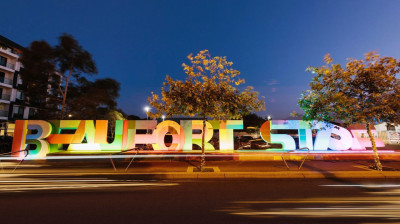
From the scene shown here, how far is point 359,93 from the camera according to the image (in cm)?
975

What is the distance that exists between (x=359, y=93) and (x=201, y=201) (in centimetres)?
906

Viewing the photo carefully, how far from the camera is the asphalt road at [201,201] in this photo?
4.70 meters

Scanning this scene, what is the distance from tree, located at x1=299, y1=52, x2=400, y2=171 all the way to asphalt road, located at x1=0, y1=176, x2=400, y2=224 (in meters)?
2.88

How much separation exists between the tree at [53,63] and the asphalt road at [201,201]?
49.7 feet

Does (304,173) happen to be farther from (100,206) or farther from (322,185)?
(100,206)

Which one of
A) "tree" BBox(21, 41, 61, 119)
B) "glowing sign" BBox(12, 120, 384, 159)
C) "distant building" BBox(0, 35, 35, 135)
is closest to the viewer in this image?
"glowing sign" BBox(12, 120, 384, 159)

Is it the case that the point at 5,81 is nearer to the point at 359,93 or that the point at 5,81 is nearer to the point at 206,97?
the point at 206,97

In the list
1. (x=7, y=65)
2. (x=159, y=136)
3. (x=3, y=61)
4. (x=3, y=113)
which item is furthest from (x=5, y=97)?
(x=159, y=136)

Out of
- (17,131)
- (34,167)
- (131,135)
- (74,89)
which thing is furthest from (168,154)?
(74,89)

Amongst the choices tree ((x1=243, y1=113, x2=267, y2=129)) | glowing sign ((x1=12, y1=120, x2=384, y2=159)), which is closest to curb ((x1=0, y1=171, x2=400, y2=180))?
glowing sign ((x1=12, y1=120, x2=384, y2=159))

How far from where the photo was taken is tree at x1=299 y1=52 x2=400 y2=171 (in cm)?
925

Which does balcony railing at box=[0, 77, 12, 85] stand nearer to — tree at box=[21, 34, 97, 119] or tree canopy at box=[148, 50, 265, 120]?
tree at box=[21, 34, 97, 119]

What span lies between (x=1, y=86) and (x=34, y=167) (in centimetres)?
3855

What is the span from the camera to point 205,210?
5176 millimetres
